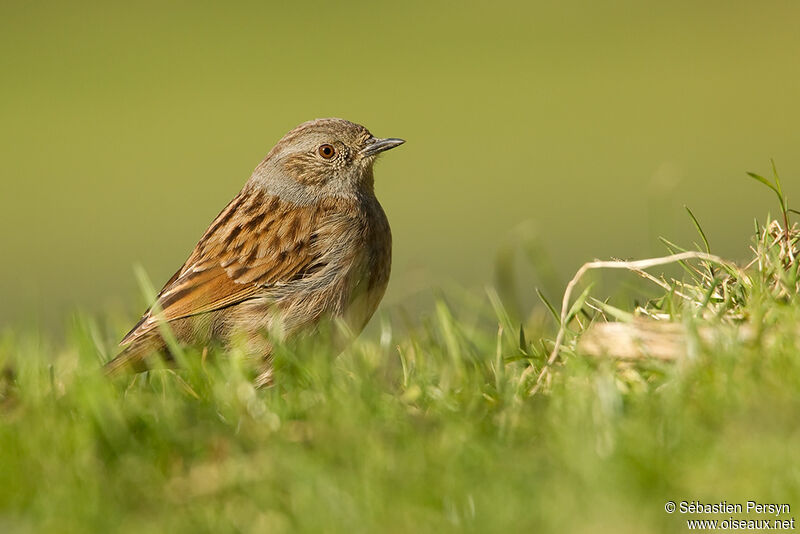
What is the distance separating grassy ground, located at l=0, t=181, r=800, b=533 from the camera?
3625 millimetres

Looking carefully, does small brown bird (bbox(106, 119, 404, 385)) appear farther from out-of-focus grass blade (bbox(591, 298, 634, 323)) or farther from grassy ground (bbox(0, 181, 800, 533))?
out-of-focus grass blade (bbox(591, 298, 634, 323))

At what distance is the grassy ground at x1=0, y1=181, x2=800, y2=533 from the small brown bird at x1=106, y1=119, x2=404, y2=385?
111 centimetres

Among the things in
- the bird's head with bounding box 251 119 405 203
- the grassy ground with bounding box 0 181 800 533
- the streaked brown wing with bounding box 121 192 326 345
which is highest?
the bird's head with bounding box 251 119 405 203

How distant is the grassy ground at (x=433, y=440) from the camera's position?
3.62m

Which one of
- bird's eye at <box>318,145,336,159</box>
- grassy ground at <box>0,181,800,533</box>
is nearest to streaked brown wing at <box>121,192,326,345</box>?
bird's eye at <box>318,145,336,159</box>

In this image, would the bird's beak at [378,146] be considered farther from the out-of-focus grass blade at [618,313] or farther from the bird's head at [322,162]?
the out-of-focus grass blade at [618,313]

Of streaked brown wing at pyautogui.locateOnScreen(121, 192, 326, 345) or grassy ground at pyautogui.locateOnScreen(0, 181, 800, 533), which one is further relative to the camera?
streaked brown wing at pyautogui.locateOnScreen(121, 192, 326, 345)

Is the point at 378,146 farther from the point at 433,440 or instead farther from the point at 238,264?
the point at 433,440

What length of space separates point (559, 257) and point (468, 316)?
1191cm

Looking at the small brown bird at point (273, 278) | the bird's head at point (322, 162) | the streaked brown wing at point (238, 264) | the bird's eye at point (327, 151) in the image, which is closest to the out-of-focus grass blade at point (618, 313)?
the small brown bird at point (273, 278)

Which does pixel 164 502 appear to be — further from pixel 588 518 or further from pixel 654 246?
pixel 654 246

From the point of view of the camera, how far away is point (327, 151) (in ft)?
25.4

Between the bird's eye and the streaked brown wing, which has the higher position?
the bird's eye

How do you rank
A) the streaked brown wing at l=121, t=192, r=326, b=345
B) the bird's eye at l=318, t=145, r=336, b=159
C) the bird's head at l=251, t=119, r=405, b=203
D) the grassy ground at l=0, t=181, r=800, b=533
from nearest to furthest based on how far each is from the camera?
the grassy ground at l=0, t=181, r=800, b=533, the streaked brown wing at l=121, t=192, r=326, b=345, the bird's head at l=251, t=119, r=405, b=203, the bird's eye at l=318, t=145, r=336, b=159
